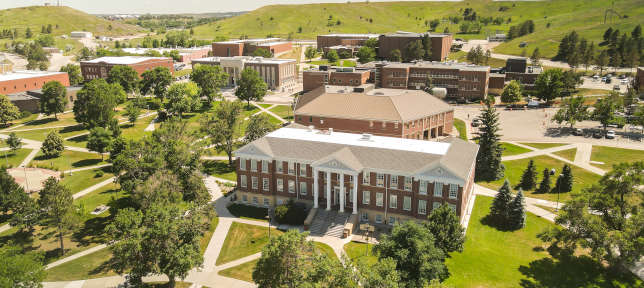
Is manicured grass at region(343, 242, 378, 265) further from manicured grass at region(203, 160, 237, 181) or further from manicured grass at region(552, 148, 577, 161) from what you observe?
manicured grass at region(552, 148, 577, 161)

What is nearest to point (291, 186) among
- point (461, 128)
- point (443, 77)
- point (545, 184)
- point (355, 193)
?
point (355, 193)

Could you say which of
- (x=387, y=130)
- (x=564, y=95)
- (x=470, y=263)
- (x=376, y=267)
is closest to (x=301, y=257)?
(x=376, y=267)

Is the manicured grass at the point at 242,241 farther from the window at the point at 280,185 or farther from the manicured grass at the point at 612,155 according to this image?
the manicured grass at the point at 612,155

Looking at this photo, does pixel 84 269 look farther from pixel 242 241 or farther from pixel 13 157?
pixel 13 157

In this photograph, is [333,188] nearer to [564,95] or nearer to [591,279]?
[591,279]

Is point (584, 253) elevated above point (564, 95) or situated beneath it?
situated beneath
